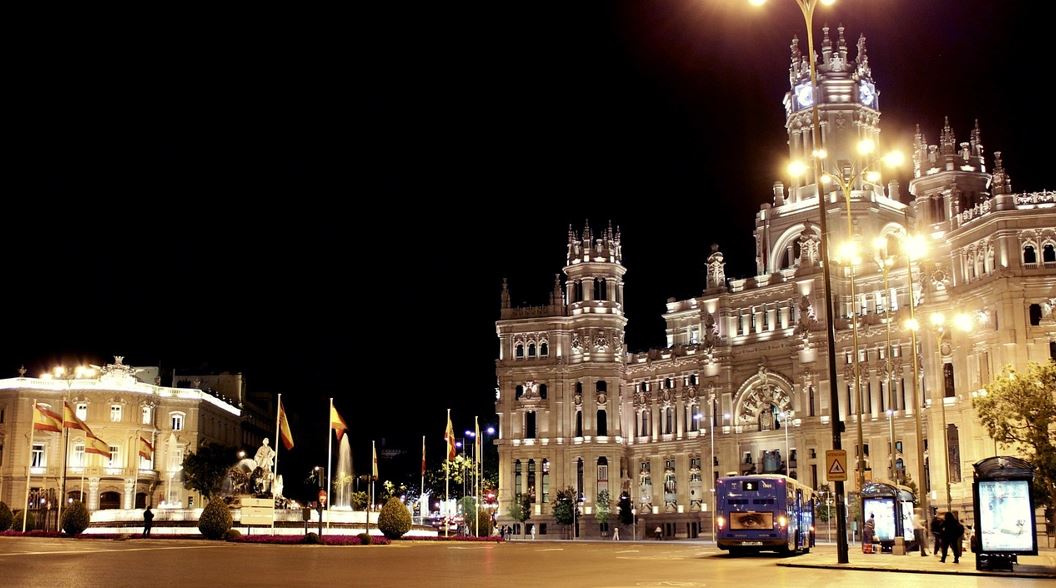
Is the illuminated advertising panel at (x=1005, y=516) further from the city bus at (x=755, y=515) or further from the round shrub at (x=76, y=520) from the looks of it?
the round shrub at (x=76, y=520)

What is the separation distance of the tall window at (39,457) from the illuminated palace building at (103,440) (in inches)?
3.3

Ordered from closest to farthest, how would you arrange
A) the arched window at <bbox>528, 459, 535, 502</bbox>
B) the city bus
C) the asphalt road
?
the asphalt road < the city bus < the arched window at <bbox>528, 459, 535, 502</bbox>

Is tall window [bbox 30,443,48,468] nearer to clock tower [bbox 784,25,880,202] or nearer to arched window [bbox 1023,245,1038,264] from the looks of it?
clock tower [bbox 784,25,880,202]

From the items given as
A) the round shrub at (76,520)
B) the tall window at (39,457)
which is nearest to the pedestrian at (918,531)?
the round shrub at (76,520)

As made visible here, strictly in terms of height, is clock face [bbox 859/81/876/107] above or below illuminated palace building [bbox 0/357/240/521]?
above

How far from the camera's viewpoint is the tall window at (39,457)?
95.7 meters

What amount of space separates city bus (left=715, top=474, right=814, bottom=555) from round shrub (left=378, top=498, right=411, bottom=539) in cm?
1832

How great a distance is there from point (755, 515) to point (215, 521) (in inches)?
984

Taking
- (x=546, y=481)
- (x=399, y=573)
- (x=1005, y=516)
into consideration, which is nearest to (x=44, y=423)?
(x=399, y=573)

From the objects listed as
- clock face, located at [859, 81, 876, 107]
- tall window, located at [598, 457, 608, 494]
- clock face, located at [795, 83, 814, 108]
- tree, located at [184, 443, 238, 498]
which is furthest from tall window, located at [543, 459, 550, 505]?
clock face, located at [859, 81, 876, 107]

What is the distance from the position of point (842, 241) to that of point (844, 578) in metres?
80.9

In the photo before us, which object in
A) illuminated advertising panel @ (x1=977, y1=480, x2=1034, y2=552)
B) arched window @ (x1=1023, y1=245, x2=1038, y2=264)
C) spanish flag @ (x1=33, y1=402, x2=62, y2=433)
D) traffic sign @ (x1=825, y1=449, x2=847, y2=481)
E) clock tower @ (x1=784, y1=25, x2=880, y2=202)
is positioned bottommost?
illuminated advertising panel @ (x1=977, y1=480, x2=1034, y2=552)

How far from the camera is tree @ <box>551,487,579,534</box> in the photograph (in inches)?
4208

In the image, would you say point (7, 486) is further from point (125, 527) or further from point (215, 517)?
point (215, 517)
